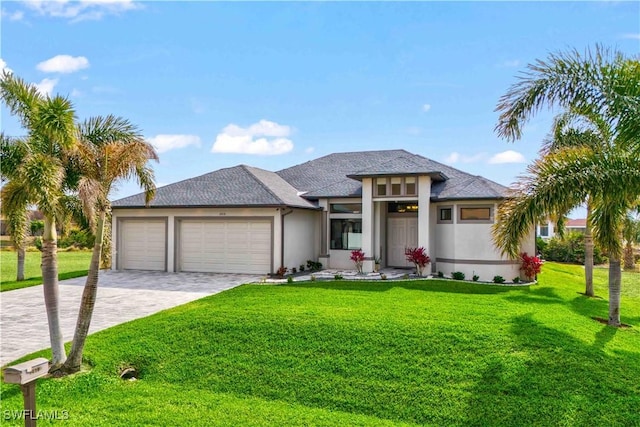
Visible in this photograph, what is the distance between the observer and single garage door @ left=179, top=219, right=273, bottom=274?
17.8 m

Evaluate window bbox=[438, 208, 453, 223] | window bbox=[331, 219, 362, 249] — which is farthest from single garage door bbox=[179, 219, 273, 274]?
window bbox=[438, 208, 453, 223]

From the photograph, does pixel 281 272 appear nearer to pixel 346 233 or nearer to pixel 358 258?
pixel 358 258

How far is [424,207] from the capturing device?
1689 cm

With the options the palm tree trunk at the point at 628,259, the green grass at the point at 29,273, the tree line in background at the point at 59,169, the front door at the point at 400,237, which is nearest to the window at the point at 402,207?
the front door at the point at 400,237

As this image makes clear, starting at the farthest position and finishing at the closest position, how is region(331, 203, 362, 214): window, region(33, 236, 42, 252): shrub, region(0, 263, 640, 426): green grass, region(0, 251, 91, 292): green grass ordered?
region(33, 236, 42, 252): shrub < region(331, 203, 362, 214): window < region(0, 251, 91, 292): green grass < region(0, 263, 640, 426): green grass

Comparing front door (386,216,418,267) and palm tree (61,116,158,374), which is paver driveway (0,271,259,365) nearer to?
palm tree (61,116,158,374)

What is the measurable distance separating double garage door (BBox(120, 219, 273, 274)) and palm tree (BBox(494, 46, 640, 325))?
11.1 meters

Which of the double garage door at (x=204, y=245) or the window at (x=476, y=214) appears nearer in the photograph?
the window at (x=476, y=214)

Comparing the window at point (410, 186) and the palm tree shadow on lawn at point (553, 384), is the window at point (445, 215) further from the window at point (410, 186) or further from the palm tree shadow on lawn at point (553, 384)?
the palm tree shadow on lawn at point (553, 384)

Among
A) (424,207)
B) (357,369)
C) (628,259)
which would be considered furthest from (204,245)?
(628,259)

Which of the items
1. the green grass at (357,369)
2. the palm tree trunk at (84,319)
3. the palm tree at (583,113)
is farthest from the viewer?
the palm tree at (583,113)

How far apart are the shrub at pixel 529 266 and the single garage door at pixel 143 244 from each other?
1514cm

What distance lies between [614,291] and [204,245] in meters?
14.9

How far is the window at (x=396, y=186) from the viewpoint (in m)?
17.3
